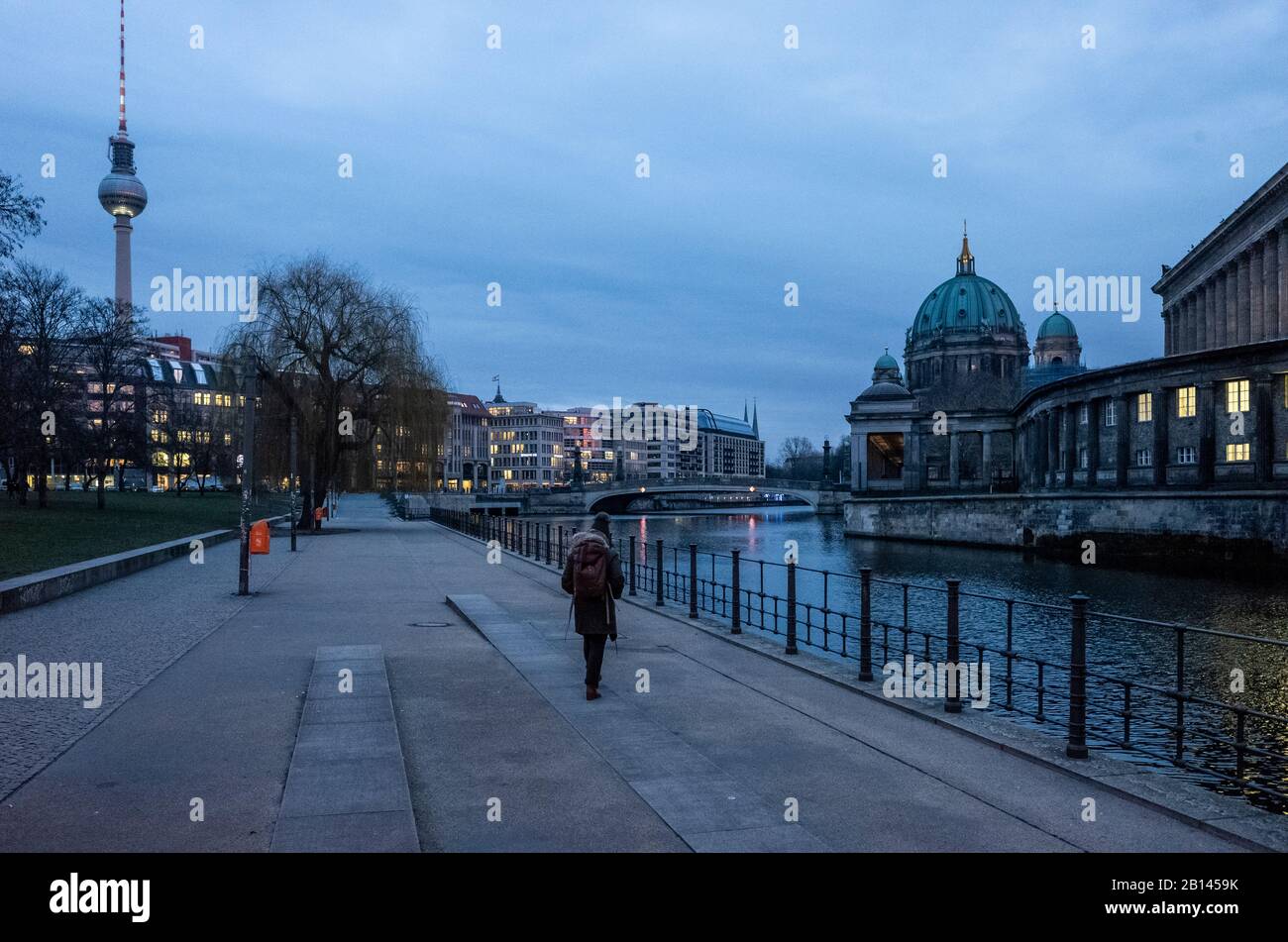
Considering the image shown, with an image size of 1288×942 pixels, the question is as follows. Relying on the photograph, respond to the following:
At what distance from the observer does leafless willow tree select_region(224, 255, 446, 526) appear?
40.1 meters

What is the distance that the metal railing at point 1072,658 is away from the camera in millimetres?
8133

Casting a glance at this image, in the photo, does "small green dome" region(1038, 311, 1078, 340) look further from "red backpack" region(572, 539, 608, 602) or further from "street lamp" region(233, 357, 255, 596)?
"red backpack" region(572, 539, 608, 602)

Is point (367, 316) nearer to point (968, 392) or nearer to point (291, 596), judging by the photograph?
point (291, 596)

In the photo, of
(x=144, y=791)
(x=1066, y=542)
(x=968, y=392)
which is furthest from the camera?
(x=968, y=392)

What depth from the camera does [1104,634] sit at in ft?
72.9

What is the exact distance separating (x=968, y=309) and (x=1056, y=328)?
18.6m

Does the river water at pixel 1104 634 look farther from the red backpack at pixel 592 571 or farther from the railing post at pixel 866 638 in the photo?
the red backpack at pixel 592 571

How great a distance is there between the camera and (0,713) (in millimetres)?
8922

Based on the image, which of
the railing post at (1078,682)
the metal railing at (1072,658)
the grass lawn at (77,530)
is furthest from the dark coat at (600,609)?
the grass lawn at (77,530)

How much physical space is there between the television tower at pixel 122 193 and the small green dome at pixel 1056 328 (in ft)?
469

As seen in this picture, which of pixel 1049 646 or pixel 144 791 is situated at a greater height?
pixel 144 791

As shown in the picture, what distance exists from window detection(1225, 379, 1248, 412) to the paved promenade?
42847 millimetres
